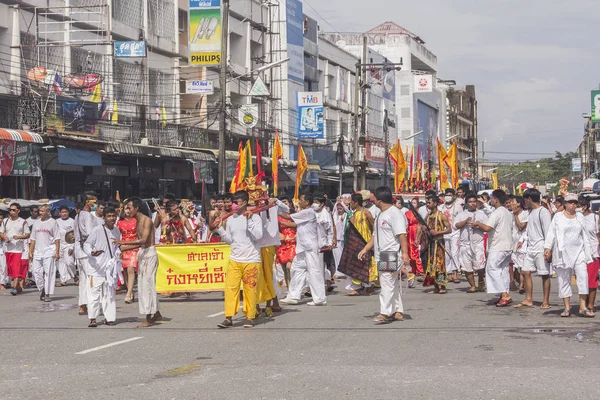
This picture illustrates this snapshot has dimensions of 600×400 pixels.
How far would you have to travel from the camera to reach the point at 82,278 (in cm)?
1323

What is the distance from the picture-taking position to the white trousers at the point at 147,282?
12.0 metres

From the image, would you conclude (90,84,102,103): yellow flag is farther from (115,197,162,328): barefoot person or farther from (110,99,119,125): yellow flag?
(115,197,162,328): barefoot person

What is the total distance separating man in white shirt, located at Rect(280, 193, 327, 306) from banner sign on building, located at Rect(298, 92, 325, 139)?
1362 inches

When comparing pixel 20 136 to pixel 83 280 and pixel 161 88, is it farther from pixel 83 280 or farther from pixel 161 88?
pixel 161 88

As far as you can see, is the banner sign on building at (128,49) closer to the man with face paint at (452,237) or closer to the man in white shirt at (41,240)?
the man in white shirt at (41,240)

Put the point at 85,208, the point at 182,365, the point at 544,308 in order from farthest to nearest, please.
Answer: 1. the point at 85,208
2. the point at 544,308
3. the point at 182,365

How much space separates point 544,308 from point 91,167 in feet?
68.2

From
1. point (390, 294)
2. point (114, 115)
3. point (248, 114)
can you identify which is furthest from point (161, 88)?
point (390, 294)

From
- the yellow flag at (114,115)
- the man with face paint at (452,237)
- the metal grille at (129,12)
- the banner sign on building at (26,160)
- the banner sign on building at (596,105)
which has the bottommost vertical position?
the man with face paint at (452,237)

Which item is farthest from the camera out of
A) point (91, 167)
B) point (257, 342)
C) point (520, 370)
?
point (91, 167)

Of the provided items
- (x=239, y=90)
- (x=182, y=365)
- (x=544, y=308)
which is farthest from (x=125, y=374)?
(x=239, y=90)

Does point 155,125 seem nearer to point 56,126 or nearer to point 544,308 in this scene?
point 56,126

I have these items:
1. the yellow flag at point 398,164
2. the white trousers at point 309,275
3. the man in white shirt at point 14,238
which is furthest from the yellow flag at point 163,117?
the white trousers at point 309,275

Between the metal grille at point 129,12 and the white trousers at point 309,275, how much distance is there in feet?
73.6
